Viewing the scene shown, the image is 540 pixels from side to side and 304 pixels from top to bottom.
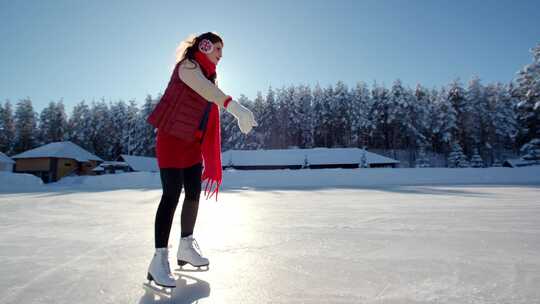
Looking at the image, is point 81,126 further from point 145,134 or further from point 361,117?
point 361,117

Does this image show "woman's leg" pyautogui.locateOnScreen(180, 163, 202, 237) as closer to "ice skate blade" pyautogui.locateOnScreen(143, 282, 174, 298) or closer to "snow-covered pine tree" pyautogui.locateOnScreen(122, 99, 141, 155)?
"ice skate blade" pyautogui.locateOnScreen(143, 282, 174, 298)

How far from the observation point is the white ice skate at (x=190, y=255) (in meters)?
1.59

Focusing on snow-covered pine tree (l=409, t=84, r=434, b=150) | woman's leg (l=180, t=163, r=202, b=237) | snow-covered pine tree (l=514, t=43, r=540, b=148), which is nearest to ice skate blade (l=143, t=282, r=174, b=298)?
woman's leg (l=180, t=163, r=202, b=237)

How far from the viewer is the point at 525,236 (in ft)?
6.98

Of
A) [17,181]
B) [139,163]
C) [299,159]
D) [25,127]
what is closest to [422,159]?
[299,159]

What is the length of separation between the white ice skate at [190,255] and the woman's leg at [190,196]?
5 cm

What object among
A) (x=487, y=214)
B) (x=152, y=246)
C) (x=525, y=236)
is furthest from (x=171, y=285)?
(x=487, y=214)

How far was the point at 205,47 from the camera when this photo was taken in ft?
5.68

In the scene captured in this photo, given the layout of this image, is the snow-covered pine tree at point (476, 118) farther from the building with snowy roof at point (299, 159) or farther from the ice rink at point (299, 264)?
the ice rink at point (299, 264)

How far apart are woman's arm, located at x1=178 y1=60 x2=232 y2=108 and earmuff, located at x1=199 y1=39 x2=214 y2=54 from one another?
157mm

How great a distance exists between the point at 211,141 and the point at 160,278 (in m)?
0.78

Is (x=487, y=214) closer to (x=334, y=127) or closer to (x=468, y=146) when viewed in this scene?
(x=334, y=127)

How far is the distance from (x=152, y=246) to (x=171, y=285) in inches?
35.4

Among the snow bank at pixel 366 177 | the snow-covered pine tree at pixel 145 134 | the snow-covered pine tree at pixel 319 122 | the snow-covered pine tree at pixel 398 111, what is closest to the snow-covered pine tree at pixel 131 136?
the snow-covered pine tree at pixel 145 134
